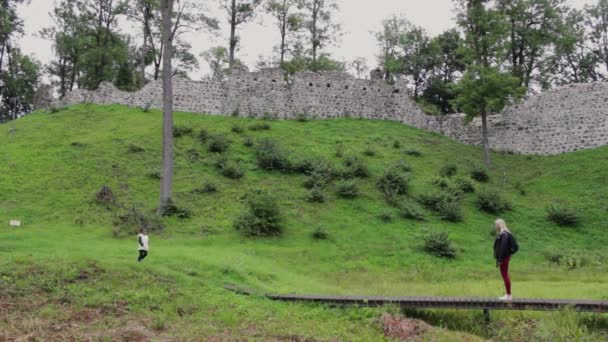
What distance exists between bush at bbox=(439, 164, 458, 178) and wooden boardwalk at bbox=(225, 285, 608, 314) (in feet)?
48.2

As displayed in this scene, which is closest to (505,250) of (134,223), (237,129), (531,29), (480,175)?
(134,223)

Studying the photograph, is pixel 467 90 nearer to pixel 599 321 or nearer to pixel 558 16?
pixel 558 16

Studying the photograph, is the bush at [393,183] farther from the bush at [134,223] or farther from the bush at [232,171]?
the bush at [134,223]

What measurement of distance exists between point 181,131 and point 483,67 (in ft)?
54.1

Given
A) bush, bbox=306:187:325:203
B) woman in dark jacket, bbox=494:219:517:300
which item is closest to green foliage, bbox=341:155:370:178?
bush, bbox=306:187:325:203

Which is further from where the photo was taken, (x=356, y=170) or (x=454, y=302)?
(x=356, y=170)

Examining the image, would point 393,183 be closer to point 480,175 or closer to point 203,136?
point 480,175

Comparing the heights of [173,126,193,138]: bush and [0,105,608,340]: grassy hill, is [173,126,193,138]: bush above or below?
above

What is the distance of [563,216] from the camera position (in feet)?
66.3

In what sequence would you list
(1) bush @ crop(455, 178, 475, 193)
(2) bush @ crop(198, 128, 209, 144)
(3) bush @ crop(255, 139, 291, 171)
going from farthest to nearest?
(2) bush @ crop(198, 128, 209, 144)
(3) bush @ crop(255, 139, 291, 171)
(1) bush @ crop(455, 178, 475, 193)

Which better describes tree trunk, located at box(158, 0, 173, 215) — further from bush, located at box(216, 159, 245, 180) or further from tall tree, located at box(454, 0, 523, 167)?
tall tree, located at box(454, 0, 523, 167)

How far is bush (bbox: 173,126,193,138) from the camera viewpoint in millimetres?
26281

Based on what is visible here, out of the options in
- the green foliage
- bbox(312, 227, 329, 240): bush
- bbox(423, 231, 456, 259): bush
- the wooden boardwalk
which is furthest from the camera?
the green foliage

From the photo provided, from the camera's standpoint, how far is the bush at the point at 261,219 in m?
18.0
